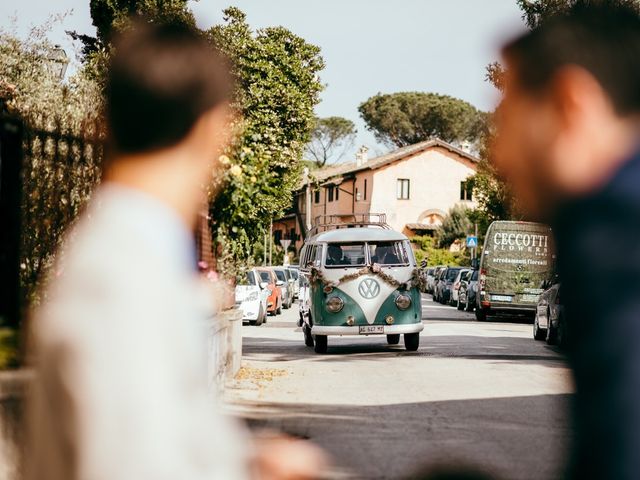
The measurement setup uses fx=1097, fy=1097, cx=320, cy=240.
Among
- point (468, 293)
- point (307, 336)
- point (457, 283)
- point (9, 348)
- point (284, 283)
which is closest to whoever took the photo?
point (9, 348)

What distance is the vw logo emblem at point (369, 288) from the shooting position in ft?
64.2

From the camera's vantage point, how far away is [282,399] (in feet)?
40.6

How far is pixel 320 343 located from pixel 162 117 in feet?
59.2

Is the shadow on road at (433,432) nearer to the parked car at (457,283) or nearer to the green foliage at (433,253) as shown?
the parked car at (457,283)

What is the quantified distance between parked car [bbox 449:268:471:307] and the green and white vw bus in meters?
21.5

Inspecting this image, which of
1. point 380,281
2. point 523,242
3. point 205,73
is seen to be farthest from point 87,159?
point 523,242

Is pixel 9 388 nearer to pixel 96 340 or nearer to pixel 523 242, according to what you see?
pixel 96 340

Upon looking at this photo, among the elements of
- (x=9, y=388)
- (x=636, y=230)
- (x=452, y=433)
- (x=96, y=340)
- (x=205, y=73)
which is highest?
(x=205, y=73)

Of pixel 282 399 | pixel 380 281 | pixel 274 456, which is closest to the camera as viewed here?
pixel 274 456

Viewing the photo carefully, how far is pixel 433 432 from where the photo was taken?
9.98 metres

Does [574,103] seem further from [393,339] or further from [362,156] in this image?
[362,156]

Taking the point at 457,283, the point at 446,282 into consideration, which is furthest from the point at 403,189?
the point at 457,283

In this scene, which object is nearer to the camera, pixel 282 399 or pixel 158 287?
pixel 158 287

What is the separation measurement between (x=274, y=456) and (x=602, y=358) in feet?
1.99
